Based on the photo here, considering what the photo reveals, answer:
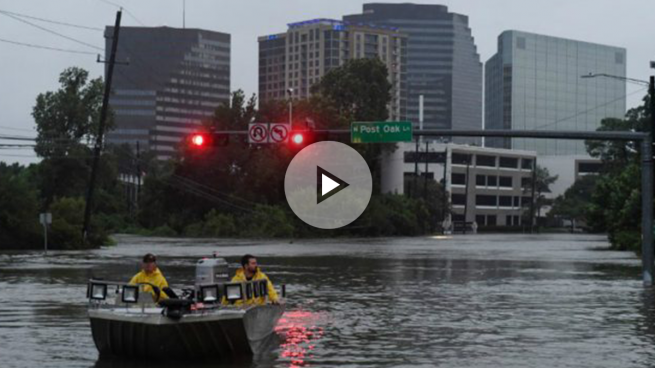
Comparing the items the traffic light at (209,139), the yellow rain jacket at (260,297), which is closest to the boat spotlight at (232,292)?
the yellow rain jacket at (260,297)

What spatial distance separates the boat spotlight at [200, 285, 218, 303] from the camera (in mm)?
17734

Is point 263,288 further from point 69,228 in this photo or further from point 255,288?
point 69,228

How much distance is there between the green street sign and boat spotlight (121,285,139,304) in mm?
23653

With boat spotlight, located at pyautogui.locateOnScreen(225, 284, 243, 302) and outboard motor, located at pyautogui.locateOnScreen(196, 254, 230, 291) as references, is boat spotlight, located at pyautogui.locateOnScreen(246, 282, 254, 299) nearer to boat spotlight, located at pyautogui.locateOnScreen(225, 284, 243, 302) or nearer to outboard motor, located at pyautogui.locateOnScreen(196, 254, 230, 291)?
boat spotlight, located at pyautogui.locateOnScreen(225, 284, 243, 302)

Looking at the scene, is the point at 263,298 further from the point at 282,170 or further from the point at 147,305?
the point at 282,170

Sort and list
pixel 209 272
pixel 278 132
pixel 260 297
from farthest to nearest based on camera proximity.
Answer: pixel 278 132 < pixel 209 272 < pixel 260 297

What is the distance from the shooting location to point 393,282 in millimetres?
38844

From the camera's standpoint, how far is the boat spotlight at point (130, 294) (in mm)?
17703

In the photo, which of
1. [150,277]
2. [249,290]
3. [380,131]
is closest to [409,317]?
[249,290]

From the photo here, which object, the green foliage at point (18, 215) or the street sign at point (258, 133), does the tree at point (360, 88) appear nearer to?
the green foliage at point (18, 215)

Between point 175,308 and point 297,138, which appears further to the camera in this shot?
point 297,138

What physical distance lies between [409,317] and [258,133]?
16219 millimetres
